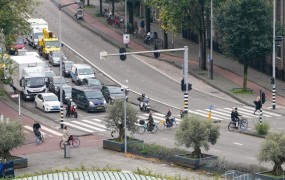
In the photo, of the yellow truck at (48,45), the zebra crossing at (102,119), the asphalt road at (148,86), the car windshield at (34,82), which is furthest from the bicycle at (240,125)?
the yellow truck at (48,45)

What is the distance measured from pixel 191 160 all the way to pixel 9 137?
11.2 m

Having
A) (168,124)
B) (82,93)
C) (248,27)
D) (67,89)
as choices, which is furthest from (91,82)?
(168,124)

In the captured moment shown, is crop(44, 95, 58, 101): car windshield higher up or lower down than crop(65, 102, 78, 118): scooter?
higher up

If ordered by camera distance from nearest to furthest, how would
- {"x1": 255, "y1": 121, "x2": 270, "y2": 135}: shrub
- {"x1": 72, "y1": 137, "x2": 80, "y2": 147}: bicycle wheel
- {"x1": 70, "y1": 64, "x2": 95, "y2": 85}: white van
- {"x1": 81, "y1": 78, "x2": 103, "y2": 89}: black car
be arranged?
{"x1": 72, "y1": 137, "x2": 80, "y2": 147}: bicycle wheel
{"x1": 255, "y1": 121, "x2": 270, "y2": 135}: shrub
{"x1": 81, "y1": 78, "x2": 103, "y2": 89}: black car
{"x1": 70, "y1": 64, "x2": 95, "y2": 85}: white van

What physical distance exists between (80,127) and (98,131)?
2.44 meters

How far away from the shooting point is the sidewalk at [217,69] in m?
90.0

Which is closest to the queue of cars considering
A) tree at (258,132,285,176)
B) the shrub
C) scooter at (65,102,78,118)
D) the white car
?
the white car

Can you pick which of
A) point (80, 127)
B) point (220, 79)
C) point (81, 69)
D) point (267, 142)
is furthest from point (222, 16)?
point (267, 142)

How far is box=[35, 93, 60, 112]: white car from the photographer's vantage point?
83750 millimetres

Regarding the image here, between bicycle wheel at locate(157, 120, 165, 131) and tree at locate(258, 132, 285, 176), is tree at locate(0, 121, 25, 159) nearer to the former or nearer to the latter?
bicycle wheel at locate(157, 120, 165, 131)

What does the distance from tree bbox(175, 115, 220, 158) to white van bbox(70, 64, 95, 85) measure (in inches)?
1411

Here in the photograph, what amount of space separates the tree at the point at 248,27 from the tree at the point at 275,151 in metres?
37.9

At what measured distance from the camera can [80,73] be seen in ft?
315

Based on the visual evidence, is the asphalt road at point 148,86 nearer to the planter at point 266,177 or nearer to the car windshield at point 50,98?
the car windshield at point 50,98
